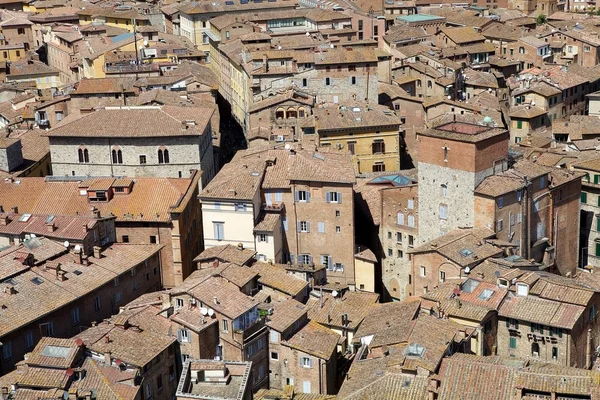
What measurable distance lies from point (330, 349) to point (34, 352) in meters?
19.9

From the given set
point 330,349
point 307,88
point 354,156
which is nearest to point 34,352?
point 330,349

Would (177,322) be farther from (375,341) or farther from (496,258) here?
(496,258)

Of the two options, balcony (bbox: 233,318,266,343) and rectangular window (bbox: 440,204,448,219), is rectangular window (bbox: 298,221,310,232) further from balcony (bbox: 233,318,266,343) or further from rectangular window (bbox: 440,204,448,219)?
balcony (bbox: 233,318,266,343)

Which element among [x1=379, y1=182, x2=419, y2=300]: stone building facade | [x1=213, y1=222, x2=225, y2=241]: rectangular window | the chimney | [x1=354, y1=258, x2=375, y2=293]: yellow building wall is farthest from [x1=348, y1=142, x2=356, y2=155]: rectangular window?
the chimney

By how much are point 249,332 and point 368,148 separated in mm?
39226

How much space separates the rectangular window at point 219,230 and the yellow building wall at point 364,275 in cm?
1138

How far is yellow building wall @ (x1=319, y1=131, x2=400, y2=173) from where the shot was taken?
10444 centimetres

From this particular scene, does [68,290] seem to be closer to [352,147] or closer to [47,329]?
[47,329]

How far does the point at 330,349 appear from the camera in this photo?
236ft

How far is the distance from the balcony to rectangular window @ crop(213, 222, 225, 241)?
44.9 feet

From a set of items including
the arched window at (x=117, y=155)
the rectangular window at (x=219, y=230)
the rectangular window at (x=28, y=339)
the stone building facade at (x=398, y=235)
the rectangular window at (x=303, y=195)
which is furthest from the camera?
the arched window at (x=117, y=155)

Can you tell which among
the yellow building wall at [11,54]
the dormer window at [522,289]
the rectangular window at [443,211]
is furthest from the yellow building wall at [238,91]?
the dormer window at [522,289]

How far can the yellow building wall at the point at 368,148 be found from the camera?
104 m

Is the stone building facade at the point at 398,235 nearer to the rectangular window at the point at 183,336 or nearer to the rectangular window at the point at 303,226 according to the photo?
the rectangular window at the point at 303,226
